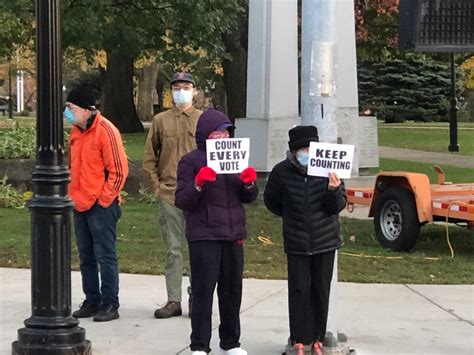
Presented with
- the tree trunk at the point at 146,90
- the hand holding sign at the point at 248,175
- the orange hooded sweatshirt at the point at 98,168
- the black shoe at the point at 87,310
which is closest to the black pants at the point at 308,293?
the hand holding sign at the point at 248,175

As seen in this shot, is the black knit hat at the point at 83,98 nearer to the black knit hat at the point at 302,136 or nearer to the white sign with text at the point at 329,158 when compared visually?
the black knit hat at the point at 302,136

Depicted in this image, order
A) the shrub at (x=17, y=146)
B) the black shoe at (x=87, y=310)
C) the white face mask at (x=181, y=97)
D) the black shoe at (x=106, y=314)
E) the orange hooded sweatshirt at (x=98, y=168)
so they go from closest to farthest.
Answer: the orange hooded sweatshirt at (x=98, y=168) < the white face mask at (x=181, y=97) < the black shoe at (x=106, y=314) < the black shoe at (x=87, y=310) < the shrub at (x=17, y=146)

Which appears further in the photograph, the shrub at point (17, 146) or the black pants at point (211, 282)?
the shrub at point (17, 146)

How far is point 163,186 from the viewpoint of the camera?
7.74 metres

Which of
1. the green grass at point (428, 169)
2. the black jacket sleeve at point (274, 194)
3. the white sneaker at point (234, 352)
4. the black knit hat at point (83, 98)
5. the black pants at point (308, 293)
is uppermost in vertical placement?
the black knit hat at point (83, 98)

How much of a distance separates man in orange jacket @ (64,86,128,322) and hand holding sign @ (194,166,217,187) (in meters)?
1.63

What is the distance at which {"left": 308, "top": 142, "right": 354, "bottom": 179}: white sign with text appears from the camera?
19.9 ft

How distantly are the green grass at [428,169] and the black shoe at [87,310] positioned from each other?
12682 mm

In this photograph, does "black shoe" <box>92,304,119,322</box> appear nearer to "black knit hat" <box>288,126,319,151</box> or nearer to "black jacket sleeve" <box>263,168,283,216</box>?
"black jacket sleeve" <box>263,168,283,216</box>

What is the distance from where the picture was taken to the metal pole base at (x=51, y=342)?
21.1ft

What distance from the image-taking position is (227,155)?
6145mm

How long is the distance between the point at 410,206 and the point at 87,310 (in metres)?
4.54

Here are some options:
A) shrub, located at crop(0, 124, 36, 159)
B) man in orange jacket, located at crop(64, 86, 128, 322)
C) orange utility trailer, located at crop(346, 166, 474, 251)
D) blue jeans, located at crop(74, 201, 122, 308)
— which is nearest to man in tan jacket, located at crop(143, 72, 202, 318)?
man in orange jacket, located at crop(64, 86, 128, 322)

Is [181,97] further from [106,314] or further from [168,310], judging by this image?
[106,314]
